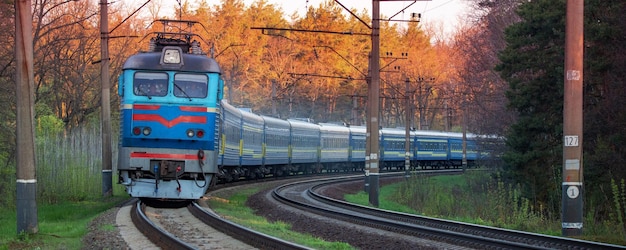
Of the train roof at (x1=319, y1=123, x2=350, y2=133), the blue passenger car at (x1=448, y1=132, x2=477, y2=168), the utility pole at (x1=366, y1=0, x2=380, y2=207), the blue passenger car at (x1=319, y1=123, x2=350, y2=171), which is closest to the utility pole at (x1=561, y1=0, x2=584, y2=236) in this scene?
the utility pole at (x1=366, y1=0, x2=380, y2=207)

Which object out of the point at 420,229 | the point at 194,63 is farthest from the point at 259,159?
the point at 420,229

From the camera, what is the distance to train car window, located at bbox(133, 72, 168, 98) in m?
19.8

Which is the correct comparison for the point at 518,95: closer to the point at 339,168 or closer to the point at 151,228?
the point at 151,228

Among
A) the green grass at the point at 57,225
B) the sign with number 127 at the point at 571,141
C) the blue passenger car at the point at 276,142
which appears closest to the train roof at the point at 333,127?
the blue passenger car at the point at 276,142

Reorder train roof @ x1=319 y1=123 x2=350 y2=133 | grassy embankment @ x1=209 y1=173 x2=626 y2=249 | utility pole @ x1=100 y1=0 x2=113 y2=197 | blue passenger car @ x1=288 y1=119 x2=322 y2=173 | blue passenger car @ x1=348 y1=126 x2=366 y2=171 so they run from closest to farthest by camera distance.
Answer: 1. grassy embankment @ x1=209 y1=173 x2=626 y2=249
2. utility pole @ x1=100 y1=0 x2=113 y2=197
3. blue passenger car @ x1=288 y1=119 x2=322 y2=173
4. train roof @ x1=319 y1=123 x2=350 y2=133
5. blue passenger car @ x1=348 y1=126 x2=366 y2=171

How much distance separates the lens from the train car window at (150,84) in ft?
65.1

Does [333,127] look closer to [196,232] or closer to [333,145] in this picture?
[333,145]

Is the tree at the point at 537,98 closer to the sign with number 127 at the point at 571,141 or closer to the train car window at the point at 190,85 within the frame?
the sign with number 127 at the point at 571,141

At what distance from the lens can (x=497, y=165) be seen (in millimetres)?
42812

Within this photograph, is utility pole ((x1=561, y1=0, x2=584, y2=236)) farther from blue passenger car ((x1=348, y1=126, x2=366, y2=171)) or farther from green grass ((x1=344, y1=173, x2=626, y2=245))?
blue passenger car ((x1=348, y1=126, x2=366, y2=171))

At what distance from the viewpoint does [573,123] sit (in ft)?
53.0

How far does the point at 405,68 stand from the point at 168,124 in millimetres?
53007

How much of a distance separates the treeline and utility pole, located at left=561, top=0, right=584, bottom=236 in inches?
84.1

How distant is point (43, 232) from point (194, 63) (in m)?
5.92
